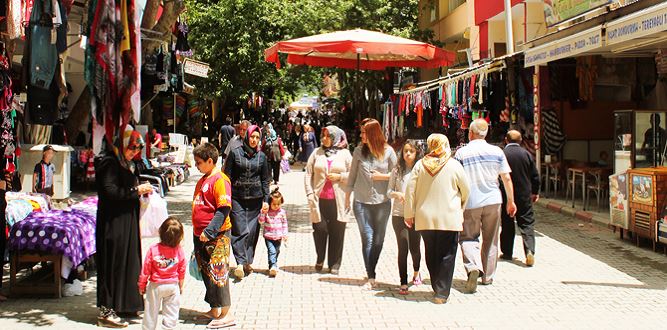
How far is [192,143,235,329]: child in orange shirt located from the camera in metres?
6.71

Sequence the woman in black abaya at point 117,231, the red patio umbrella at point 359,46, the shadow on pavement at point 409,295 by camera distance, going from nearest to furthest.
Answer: the woman in black abaya at point 117,231
the shadow on pavement at point 409,295
the red patio umbrella at point 359,46

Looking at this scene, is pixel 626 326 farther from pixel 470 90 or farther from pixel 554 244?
pixel 470 90

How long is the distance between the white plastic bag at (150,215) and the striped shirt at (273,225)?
1995 millimetres

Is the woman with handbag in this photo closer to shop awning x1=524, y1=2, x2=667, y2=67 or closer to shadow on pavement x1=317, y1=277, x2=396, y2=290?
shadow on pavement x1=317, y1=277, x2=396, y2=290

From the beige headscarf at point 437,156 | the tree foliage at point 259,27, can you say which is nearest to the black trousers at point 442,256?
the beige headscarf at point 437,156

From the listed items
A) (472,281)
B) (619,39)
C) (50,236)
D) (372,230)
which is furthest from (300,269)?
(619,39)

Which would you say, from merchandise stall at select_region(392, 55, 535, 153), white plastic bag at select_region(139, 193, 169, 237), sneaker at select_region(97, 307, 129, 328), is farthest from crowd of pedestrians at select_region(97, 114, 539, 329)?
merchandise stall at select_region(392, 55, 535, 153)

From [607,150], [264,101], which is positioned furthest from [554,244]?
[264,101]

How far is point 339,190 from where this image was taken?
9.00 meters

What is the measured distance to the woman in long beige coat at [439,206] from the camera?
752cm

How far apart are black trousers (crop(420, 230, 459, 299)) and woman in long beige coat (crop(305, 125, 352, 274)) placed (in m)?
1.53

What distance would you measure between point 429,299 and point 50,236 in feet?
12.8

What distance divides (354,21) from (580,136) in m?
14.9

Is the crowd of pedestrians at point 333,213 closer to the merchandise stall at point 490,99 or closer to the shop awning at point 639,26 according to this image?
the shop awning at point 639,26
